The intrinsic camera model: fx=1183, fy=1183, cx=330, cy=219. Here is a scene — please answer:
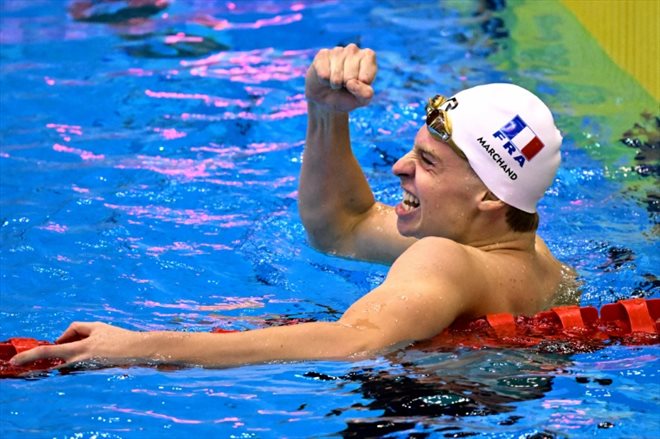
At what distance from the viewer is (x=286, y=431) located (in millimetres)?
3393

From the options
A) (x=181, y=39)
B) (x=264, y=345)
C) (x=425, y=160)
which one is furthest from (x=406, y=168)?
(x=181, y=39)

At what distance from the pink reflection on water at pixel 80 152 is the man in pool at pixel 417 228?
2137 mm

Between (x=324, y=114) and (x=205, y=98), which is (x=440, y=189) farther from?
(x=205, y=98)

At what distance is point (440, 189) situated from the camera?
4227 mm

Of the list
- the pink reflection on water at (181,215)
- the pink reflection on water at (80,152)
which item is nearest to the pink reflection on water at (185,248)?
the pink reflection on water at (181,215)

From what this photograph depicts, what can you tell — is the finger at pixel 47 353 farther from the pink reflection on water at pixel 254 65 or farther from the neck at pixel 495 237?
the pink reflection on water at pixel 254 65

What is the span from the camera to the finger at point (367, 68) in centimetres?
443

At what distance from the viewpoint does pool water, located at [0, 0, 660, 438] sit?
11.5ft

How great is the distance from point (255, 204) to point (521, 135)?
2526 millimetres

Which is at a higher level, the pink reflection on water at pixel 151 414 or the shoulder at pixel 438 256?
the shoulder at pixel 438 256

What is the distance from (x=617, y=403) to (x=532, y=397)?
10.0 inches

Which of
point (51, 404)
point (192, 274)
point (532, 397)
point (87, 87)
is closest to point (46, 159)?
point (87, 87)

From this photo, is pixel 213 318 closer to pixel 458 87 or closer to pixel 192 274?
pixel 192 274

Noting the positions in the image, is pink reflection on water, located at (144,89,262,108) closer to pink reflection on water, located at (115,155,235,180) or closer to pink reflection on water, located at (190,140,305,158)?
pink reflection on water, located at (190,140,305,158)
